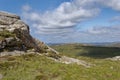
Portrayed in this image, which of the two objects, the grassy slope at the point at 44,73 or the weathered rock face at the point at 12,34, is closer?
the grassy slope at the point at 44,73

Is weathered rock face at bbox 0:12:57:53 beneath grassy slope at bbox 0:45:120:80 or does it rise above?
above

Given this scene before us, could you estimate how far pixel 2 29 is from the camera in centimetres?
3884

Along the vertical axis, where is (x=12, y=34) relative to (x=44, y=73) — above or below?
above

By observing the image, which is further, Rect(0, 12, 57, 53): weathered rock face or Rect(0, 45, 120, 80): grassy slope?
Rect(0, 12, 57, 53): weathered rock face

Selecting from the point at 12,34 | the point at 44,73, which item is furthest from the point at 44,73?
the point at 12,34

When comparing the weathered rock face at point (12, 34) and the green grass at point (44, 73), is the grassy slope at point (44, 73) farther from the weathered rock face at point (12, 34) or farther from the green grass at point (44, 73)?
the weathered rock face at point (12, 34)

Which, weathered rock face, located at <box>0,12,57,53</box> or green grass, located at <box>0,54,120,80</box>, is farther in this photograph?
weathered rock face, located at <box>0,12,57,53</box>

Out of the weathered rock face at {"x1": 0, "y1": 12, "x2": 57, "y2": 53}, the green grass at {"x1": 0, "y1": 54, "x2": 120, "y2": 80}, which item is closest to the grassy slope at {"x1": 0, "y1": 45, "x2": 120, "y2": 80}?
the green grass at {"x1": 0, "y1": 54, "x2": 120, "y2": 80}

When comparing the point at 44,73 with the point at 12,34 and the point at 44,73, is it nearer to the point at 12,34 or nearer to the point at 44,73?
the point at 44,73

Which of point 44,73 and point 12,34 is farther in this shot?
point 12,34

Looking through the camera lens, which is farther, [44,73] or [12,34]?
[12,34]

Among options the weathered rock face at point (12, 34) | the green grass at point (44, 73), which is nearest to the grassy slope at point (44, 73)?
the green grass at point (44, 73)

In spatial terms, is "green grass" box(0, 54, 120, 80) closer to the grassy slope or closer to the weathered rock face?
the grassy slope

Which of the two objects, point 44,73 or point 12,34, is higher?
point 12,34
